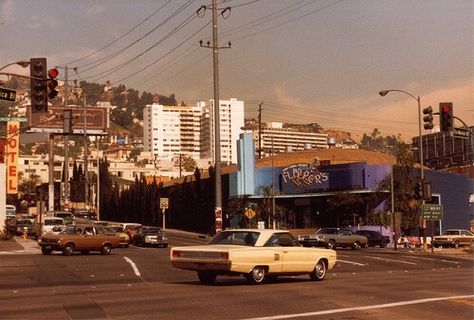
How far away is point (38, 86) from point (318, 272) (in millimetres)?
13674

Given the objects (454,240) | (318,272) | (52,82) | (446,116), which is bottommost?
(454,240)

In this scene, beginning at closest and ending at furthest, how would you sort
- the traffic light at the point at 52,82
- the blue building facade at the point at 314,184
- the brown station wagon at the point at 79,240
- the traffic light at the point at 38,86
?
1. the traffic light at the point at 38,86
2. the traffic light at the point at 52,82
3. the brown station wagon at the point at 79,240
4. the blue building facade at the point at 314,184

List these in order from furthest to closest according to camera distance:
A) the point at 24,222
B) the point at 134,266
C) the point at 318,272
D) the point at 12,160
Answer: the point at 12,160
the point at 24,222
the point at 134,266
the point at 318,272

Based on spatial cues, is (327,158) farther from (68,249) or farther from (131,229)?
(68,249)

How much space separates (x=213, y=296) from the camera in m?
17.2

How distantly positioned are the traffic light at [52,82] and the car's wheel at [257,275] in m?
13.4

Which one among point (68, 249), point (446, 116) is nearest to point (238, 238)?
point (446, 116)

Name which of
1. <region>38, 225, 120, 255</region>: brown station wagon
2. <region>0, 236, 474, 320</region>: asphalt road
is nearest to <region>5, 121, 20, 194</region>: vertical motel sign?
<region>38, 225, 120, 255</region>: brown station wagon

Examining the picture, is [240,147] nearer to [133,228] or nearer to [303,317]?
[133,228]

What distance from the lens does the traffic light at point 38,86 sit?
28.4 m

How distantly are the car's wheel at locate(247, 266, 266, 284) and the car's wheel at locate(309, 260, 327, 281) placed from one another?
231cm

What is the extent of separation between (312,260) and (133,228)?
33695 mm

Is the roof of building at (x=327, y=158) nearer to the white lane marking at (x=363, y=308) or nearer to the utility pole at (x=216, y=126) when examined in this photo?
the utility pole at (x=216, y=126)

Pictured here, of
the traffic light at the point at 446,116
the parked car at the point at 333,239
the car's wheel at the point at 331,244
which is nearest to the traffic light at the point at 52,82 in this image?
the traffic light at the point at 446,116
